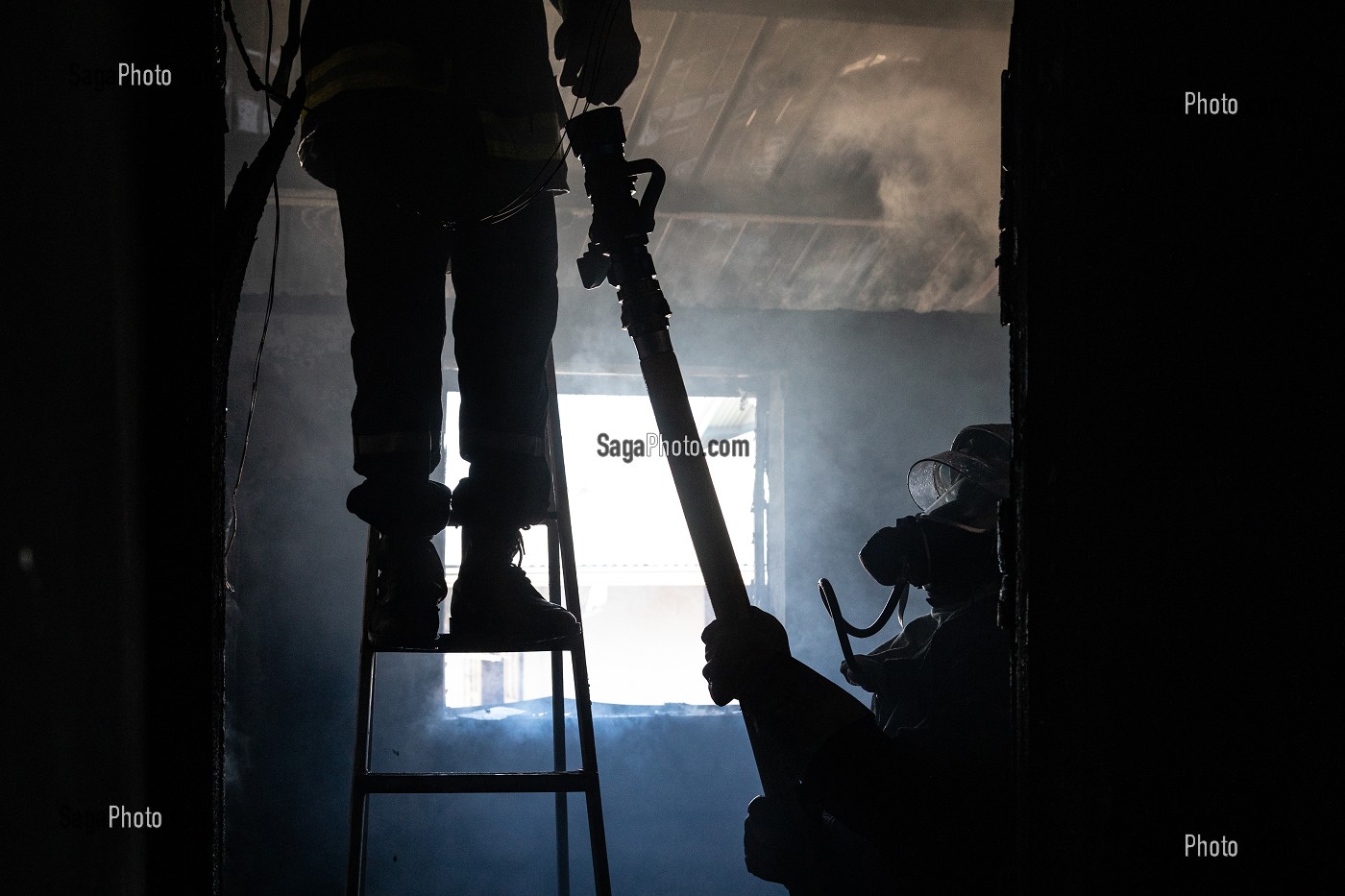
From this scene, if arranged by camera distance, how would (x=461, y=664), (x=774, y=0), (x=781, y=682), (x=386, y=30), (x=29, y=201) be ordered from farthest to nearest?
1. (x=461, y=664)
2. (x=774, y=0)
3. (x=386, y=30)
4. (x=781, y=682)
5. (x=29, y=201)

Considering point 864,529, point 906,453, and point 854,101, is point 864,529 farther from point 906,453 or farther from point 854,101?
point 854,101

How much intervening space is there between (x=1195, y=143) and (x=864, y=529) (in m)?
6.00

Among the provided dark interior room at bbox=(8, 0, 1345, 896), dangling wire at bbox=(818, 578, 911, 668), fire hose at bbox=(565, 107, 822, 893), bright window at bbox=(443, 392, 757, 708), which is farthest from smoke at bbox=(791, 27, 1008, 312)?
dark interior room at bbox=(8, 0, 1345, 896)

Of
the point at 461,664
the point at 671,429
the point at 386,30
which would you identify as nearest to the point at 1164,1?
the point at 671,429

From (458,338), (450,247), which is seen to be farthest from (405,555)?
(450,247)

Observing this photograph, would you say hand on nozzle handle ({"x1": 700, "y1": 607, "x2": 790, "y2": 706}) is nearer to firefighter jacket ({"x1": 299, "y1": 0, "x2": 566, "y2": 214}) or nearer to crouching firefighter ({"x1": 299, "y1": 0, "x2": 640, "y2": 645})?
crouching firefighter ({"x1": 299, "y1": 0, "x2": 640, "y2": 645})

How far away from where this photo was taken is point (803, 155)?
16.6 ft

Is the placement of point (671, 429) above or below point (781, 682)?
above

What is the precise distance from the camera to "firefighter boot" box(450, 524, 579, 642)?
1700mm

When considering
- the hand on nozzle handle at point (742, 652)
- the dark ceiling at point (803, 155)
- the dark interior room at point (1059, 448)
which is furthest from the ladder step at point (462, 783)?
the dark ceiling at point (803, 155)

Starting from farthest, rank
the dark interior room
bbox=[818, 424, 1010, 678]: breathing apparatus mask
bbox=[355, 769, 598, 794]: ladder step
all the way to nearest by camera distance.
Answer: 1. bbox=[818, 424, 1010, 678]: breathing apparatus mask
2. bbox=[355, 769, 598, 794]: ladder step
3. the dark interior room

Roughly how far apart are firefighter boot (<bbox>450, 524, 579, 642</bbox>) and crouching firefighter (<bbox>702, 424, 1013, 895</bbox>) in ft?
1.45

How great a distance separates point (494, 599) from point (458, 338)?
48cm

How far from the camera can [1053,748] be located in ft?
2.64
